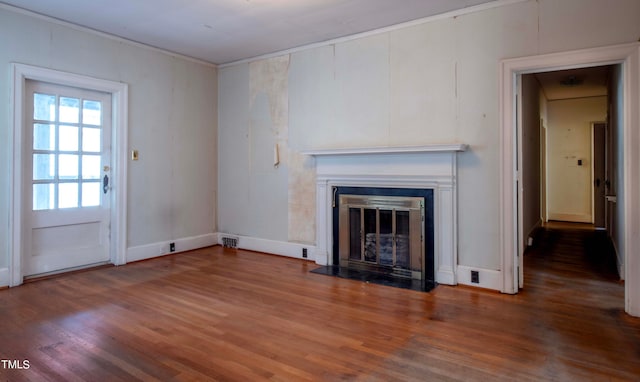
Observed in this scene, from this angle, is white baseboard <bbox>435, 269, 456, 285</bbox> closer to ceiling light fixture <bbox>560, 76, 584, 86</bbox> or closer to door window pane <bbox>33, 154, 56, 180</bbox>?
door window pane <bbox>33, 154, 56, 180</bbox>

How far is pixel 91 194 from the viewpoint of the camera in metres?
4.39

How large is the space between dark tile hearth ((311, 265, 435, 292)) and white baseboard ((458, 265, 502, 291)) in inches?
12.5

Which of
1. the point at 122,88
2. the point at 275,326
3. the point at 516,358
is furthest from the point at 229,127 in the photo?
the point at 516,358

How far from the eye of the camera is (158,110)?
496cm

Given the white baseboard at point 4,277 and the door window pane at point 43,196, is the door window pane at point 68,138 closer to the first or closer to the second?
the door window pane at point 43,196

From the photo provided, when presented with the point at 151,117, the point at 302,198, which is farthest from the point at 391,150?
the point at 151,117

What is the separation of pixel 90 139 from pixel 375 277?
3.57 meters

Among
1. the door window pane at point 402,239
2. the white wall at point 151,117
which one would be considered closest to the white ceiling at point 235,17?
the white wall at point 151,117

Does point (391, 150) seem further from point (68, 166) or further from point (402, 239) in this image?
point (68, 166)

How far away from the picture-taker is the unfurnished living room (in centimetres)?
244

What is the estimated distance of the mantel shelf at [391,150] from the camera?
356 centimetres

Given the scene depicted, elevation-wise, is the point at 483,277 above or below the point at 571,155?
below

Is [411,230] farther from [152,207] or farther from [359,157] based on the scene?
[152,207]

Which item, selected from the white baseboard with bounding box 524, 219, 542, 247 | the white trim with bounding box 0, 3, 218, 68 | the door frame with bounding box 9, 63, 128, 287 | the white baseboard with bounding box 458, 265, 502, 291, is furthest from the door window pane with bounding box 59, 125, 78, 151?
the white baseboard with bounding box 524, 219, 542, 247
